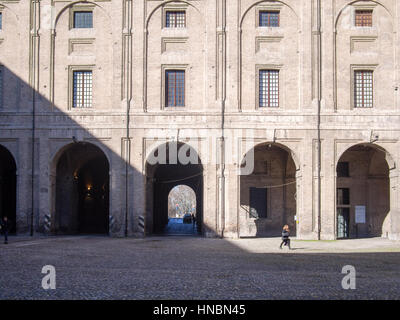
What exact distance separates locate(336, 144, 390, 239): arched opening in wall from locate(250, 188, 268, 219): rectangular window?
4591 mm

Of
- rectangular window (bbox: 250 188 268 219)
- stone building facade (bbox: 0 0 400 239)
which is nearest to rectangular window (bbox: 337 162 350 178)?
stone building facade (bbox: 0 0 400 239)

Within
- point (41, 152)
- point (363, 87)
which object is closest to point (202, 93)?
point (363, 87)

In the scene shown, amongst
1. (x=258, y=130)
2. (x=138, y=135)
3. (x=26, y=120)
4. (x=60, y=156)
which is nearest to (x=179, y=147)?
(x=138, y=135)

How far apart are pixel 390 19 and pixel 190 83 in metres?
12.1

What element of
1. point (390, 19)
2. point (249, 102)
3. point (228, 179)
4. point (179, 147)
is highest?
point (390, 19)

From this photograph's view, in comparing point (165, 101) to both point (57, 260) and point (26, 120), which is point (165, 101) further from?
point (57, 260)

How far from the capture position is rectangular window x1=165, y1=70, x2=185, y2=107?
1131 inches

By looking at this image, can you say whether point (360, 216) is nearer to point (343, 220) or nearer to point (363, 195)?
point (343, 220)

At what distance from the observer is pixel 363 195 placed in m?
31.3

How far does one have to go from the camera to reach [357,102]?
28.4 m

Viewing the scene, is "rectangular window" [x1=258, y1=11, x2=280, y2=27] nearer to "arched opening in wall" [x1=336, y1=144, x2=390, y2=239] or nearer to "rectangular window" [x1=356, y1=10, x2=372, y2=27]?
"rectangular window" [x1=356, y1=10, x2=372, y2=27]

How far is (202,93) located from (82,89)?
7.02 m

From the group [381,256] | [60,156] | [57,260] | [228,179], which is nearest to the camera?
[57,260]

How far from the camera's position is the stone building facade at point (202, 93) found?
→ 27.9 metres
